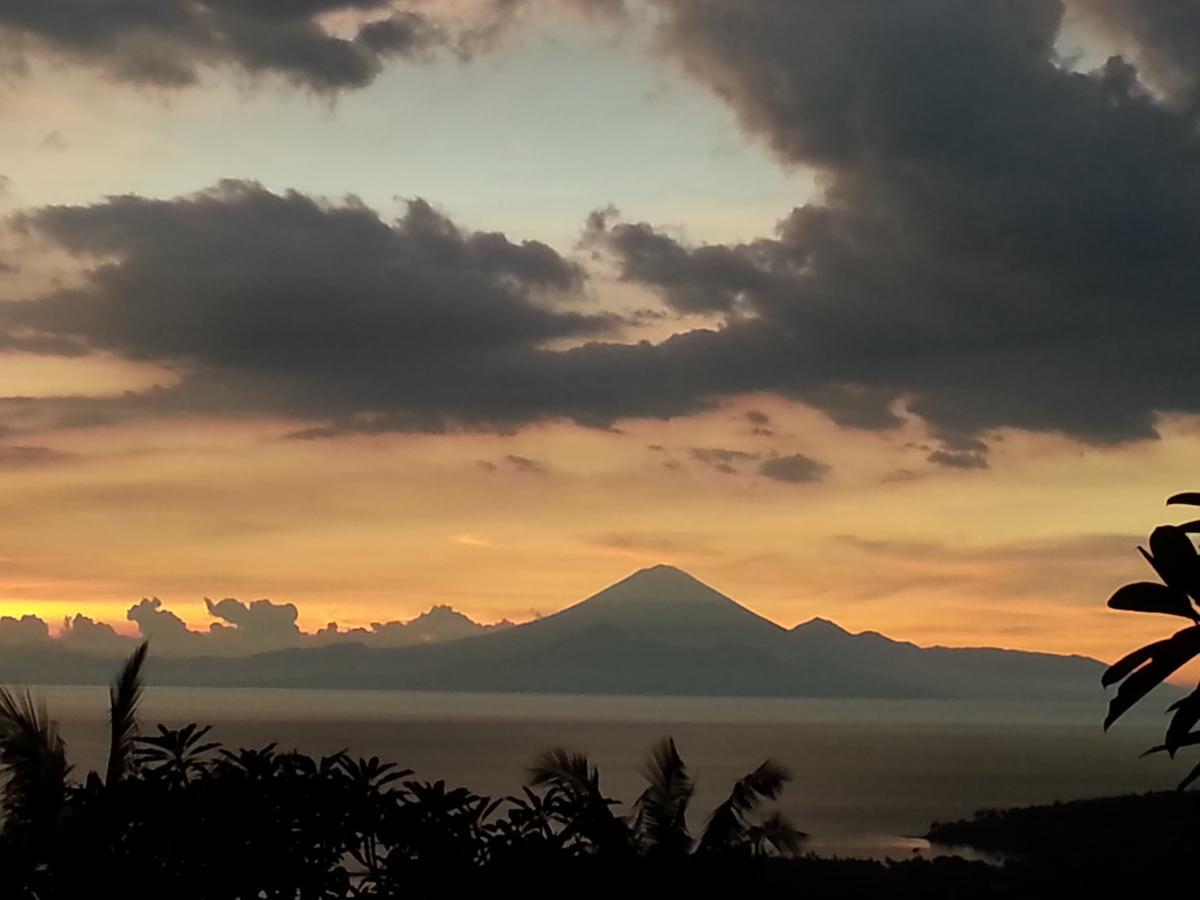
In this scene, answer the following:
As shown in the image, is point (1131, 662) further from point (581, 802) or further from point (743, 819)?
point (743, 819)

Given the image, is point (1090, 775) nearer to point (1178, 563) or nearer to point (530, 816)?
point (530, 816)

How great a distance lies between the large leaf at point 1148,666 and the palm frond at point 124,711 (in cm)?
1058

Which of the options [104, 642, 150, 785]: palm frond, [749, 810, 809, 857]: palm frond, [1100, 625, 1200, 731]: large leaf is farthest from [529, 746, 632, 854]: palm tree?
[1100, 625, 1200, 731]: large leaf

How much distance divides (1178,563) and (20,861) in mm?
10903

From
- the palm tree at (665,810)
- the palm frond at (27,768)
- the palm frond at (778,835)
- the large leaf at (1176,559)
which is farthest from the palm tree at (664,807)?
the large leaf at (1176,559)

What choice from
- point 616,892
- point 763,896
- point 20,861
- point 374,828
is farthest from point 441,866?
point 763,896

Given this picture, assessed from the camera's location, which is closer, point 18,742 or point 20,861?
point 20,861

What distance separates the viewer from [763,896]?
36.1 m

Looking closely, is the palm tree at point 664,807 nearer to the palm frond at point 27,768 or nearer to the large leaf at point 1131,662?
the palm frond at point 27,768

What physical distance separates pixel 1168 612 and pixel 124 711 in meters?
11.7

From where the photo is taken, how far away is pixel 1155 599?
5383 mm

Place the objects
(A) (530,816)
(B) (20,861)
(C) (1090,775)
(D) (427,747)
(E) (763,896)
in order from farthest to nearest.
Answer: (D) (427,747) → (C) (1090,775) → (E) (763,896) → (A) (530,816) → (B) (20,861)

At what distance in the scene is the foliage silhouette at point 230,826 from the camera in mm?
13383

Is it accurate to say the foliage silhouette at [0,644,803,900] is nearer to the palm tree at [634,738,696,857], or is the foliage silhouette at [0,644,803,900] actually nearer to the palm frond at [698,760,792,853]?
the palm tree at [634,738,696,857]
